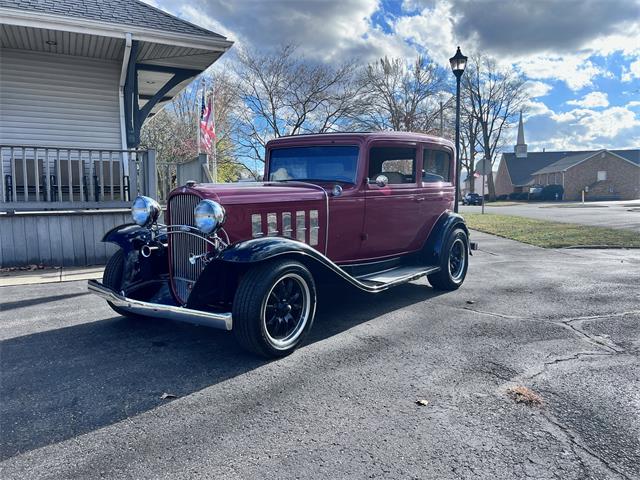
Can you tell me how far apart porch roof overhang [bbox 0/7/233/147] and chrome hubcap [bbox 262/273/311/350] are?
280 inches

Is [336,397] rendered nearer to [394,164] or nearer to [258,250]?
[258,250]

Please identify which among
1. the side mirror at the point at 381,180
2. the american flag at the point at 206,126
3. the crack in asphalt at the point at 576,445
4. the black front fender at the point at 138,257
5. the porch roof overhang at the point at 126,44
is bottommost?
the crack in asphalt at the point at 576,445

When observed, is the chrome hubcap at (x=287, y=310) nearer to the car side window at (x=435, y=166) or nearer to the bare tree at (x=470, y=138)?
the car side window at (x=435, y=166)

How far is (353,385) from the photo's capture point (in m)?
2.98

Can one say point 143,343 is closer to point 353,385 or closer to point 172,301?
point 172,301

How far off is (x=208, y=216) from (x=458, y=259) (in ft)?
12.8

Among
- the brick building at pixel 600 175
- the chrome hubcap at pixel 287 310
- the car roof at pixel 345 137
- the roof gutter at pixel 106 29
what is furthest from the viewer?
the brick building at pixel 600 175

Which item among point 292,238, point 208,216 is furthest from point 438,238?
point 208,216

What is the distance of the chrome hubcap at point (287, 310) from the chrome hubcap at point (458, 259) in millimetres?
2967

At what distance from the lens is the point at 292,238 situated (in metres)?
4.14

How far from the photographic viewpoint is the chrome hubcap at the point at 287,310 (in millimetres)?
3473

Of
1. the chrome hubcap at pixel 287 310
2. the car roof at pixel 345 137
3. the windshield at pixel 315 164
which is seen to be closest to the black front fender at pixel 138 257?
the chrome hubcap at pixel 287 310

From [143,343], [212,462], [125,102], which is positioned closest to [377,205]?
[143,343]

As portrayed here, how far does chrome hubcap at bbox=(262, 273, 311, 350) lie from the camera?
3.47 meters
